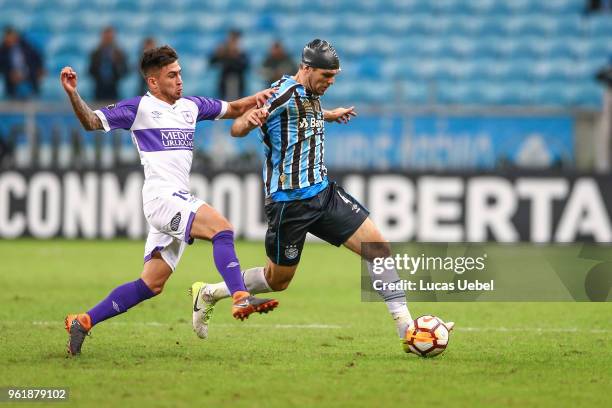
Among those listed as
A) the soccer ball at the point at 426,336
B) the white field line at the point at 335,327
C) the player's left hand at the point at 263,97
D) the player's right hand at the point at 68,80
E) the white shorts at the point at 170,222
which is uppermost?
the player's right hand at the point at 68,80

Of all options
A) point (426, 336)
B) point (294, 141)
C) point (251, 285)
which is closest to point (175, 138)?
point (294, 141)

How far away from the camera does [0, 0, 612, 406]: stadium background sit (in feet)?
26.6

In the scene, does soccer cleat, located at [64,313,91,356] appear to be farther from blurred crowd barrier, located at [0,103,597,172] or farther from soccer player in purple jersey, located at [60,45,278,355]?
blurred crowd barrier, located at [0,103,597,172]

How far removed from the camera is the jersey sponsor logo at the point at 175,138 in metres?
7.98

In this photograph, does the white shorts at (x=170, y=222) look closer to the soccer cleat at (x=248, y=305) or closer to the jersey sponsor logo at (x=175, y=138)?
the jersey sponsor logo at (x=175, y=138)

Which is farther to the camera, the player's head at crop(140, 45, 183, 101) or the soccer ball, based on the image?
the player's head at crop(140, 45, 183, 101)

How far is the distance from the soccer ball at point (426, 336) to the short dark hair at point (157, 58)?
2.43 metres

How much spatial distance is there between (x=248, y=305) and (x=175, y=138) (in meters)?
1.49

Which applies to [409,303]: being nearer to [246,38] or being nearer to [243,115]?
[243,115]

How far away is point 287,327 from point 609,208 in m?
8.52

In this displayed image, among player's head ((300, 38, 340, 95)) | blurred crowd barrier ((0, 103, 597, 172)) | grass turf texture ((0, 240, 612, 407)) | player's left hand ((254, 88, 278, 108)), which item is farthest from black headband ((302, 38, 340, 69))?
blurred crowd barrier ((0, 103, 597, 172))

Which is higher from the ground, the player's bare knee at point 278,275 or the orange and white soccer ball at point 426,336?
the player's bare knee at point 278,275

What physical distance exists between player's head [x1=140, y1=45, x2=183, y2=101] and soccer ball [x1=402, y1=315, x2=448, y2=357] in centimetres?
227

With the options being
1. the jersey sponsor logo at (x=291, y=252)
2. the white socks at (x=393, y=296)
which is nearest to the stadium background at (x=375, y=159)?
the white socks at (x=393, y=296)
